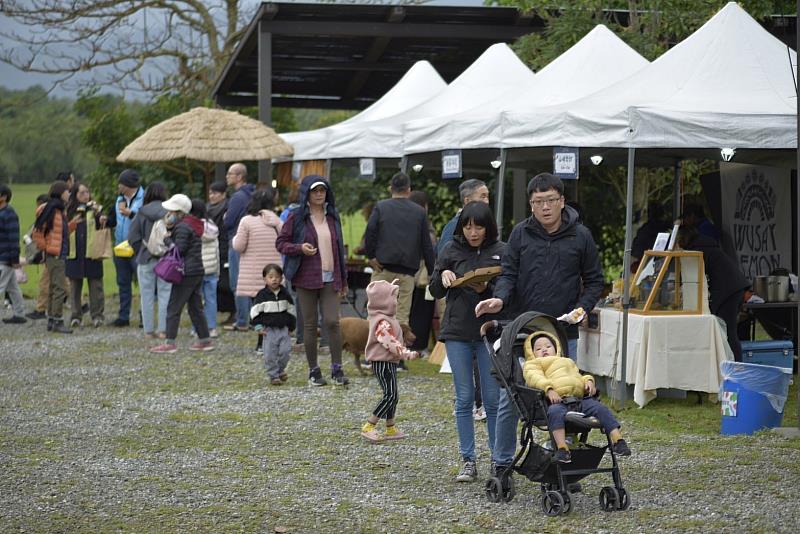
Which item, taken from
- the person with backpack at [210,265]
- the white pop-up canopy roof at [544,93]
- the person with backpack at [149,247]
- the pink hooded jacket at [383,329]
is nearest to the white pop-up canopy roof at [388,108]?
the person with backpack at [210,265]

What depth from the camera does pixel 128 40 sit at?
97.9 feet

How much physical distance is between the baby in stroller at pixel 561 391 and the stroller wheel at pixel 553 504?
0.69ft

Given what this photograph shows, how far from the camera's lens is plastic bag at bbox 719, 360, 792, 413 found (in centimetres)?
889

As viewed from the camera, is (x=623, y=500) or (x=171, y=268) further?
(x=171, y=268)

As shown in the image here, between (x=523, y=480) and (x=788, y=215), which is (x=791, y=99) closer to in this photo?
(x=788, y=215)

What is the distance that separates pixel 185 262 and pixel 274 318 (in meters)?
2.27

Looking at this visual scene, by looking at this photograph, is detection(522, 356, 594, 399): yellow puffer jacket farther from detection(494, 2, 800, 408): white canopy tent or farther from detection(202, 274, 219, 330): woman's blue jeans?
detection(202, 274, 219, 330): woman's blue jeans

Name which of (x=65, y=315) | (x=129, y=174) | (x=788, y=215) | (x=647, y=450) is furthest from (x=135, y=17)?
(x=647, y=450)

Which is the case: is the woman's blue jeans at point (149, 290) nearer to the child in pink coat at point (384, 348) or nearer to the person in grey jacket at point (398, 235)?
the person in grey jacket at point (398, 235)

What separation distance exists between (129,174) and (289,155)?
2479 millimetres

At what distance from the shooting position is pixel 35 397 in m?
11.0

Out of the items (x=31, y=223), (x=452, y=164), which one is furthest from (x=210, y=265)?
(x=31, y=223)

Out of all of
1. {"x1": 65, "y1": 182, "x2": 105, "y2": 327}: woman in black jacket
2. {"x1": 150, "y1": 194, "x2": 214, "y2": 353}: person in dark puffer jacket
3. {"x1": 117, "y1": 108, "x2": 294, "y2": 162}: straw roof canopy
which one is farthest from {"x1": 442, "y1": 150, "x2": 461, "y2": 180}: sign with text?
{"x1": 65, "y1": 182, "x2": 105, "y2": 327}: woman in black jacket

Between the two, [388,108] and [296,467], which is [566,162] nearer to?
[296,467]
